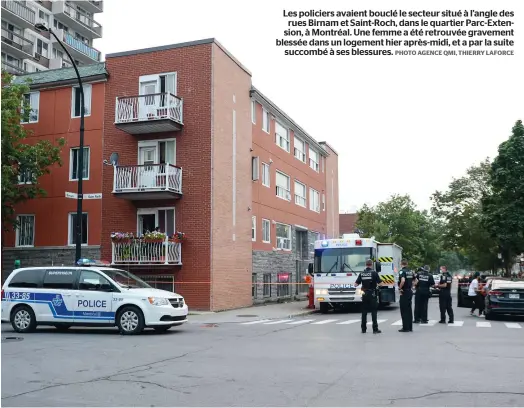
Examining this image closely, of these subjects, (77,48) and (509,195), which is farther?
(77,48)

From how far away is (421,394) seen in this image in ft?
24.6

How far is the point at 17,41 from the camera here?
51594 mm

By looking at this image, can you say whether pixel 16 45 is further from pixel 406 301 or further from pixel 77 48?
pixel 406 301

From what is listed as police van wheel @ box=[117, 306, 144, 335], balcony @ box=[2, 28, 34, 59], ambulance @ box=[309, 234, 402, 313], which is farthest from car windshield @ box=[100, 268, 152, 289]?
balcony @ box=[2, 28, 34, 59]

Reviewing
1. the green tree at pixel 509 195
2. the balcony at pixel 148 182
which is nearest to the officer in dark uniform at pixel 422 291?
the balcony at pixel 148 182

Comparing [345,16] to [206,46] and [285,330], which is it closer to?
[285,330]

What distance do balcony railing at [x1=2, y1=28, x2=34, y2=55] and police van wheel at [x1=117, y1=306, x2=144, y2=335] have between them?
41720mm

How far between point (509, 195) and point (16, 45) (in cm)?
4165

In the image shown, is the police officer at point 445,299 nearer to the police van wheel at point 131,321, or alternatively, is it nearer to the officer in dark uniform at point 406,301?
the officer in dark uniform at point 406,301

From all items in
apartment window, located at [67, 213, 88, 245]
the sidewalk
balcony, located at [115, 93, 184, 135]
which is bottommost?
the sidewalk

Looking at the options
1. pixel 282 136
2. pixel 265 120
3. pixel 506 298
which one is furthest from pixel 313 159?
pixel 506 298

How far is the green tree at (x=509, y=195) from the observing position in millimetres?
41812

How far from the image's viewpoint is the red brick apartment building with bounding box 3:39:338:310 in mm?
25078

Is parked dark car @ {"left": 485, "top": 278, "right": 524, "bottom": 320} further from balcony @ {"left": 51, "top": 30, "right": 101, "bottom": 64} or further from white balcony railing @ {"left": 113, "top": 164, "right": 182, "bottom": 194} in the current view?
balcony @ {"left": 51, "top": 30, "right": 101, "bottom": 64}
